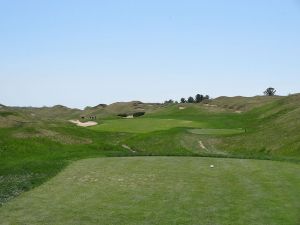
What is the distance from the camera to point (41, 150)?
138ft

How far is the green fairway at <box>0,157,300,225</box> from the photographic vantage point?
14.2 metres

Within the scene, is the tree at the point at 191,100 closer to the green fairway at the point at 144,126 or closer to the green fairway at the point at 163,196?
the green fairway at the point at 144,126

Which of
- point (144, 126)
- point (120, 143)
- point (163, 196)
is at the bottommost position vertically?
point (163, 196)

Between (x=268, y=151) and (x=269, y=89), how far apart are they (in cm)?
14662

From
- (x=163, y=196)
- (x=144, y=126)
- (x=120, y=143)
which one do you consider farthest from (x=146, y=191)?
(x=144, y=126)

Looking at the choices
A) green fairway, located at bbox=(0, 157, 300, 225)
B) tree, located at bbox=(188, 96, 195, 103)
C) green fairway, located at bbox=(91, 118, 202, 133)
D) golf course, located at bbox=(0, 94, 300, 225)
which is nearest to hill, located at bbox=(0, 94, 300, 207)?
green fairway, located at bbox=(91, 118, 202, 133)

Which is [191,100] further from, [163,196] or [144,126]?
[163,196]

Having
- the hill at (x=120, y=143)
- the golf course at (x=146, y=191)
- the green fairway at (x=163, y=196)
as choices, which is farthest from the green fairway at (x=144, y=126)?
the green fairway at (x=163, y=196)

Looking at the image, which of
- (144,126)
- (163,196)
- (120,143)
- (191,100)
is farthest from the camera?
(191,100)

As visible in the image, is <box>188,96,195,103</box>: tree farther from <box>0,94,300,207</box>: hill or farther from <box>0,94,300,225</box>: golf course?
<box>0,94,300,225</box>: golf course

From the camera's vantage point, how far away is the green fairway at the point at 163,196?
46.6ft

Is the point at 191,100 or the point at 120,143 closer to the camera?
the point at 120,143

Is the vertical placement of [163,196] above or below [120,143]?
below

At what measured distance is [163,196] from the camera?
17.3 m
